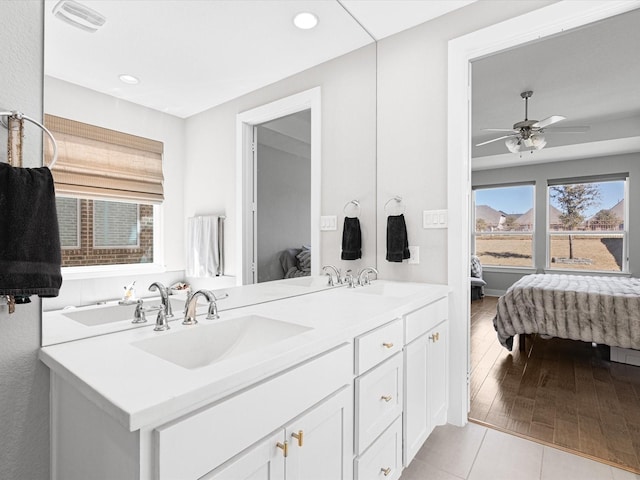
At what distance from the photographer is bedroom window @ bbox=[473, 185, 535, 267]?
6.25m

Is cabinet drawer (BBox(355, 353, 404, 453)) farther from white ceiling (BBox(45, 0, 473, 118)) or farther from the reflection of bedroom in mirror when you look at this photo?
white ceiling (BBox(45, 0, 473, 118))

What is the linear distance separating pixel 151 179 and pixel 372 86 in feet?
5.85

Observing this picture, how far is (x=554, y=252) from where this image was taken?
19.5 feet

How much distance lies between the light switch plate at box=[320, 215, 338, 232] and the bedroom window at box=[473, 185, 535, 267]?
17.8 ft

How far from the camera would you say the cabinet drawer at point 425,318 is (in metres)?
1.60

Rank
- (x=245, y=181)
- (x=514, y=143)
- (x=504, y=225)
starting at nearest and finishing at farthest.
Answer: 1. (x=245, y=181)
2. (x=514, y=143)
3. (x=504, y=225)

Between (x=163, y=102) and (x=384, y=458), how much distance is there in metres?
1.60

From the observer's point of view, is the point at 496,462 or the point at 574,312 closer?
the point at 496,462

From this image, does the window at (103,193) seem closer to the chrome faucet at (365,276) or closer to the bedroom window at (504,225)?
the chrome faucet at (365,276)

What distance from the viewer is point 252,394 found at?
2.72 feet

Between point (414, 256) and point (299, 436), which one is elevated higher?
point (414, 256)

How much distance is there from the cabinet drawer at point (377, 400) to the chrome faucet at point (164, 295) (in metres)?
0.71

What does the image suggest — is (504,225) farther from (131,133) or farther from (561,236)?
(131,133)

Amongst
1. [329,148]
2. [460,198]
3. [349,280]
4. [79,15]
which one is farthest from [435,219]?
[79,15]
